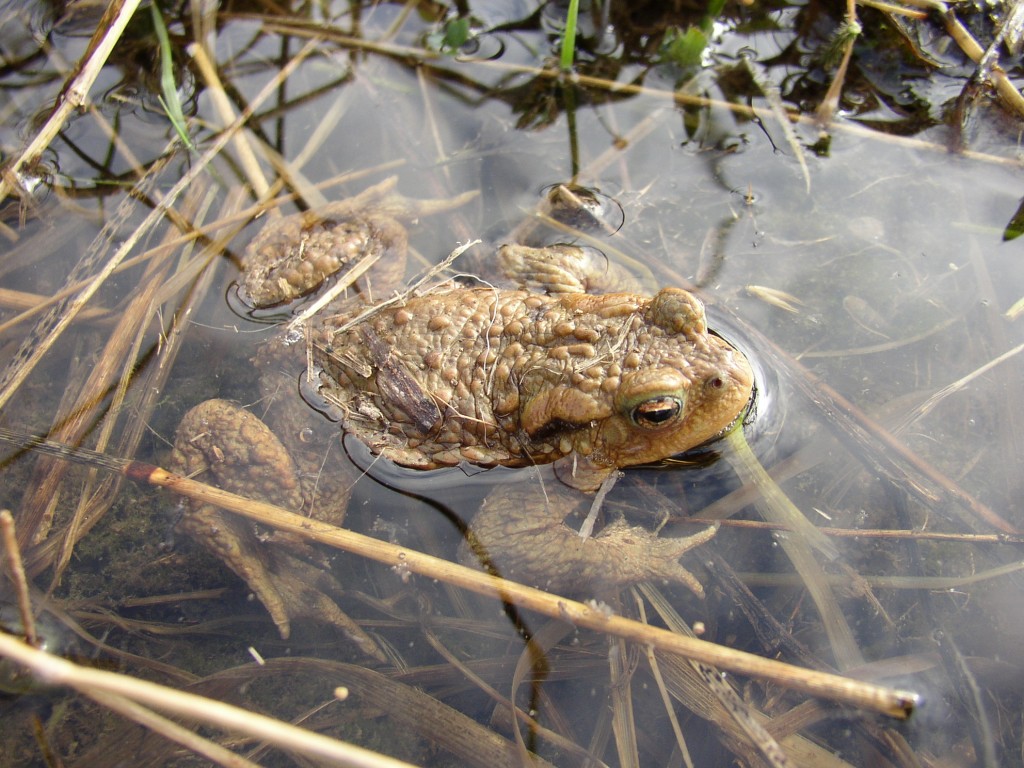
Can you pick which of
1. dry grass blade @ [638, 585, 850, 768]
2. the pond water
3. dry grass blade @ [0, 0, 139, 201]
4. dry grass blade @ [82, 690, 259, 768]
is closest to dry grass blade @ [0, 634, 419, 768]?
dry grass blade @ [82, 690, 259, 768]

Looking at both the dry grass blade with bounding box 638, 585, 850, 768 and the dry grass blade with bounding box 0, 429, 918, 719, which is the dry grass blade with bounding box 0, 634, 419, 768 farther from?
the dry grass blade with bounding box 638, 585, 850, 768

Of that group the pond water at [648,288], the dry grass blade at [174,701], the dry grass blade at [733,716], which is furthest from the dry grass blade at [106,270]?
the dry grass blade at [733,716]

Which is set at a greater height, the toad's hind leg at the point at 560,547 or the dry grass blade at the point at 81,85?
the dry grass blade at the point at 81,85

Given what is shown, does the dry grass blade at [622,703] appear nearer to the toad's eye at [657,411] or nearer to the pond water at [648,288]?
the pond water at [648,288]

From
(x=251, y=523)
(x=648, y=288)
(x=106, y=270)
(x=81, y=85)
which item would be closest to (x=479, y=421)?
(x=251, y=523)

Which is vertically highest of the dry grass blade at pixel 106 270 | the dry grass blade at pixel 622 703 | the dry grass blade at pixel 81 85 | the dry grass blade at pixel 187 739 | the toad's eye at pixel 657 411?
the dry grass blade at pixel 81 85

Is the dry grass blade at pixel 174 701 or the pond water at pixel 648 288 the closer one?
the dry grass blade at pixel 174 701

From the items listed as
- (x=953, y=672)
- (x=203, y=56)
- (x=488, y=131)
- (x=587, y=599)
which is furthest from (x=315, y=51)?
(x=953, y=672)
